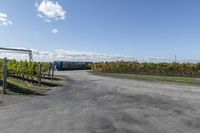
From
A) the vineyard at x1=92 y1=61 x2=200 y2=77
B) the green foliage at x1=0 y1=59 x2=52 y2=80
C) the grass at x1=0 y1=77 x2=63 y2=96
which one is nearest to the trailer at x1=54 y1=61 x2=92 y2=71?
the vineyard at x1=92 y1=61 x2=200 y2=77

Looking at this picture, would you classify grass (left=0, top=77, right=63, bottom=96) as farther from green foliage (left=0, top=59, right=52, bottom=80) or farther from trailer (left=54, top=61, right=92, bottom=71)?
trailer (left=54, top=61, right=92, bottom=71)

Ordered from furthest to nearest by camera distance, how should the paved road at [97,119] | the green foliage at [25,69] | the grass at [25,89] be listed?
the green foliage at [25,69], the grass at [25,89], the paved road at [97,119]

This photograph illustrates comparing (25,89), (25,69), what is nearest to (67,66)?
(25,69)

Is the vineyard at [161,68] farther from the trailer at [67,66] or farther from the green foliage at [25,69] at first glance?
the green foliage at [25,69]

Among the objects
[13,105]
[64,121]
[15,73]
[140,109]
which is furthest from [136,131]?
[15,73]

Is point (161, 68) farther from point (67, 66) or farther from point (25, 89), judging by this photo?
point (67, 66)

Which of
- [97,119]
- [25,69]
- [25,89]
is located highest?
[25,69]

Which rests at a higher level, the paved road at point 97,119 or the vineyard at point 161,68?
the vineyard at point 161,68

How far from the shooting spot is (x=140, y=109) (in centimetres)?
1116

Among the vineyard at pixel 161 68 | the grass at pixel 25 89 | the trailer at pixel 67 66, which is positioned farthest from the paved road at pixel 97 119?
the trailer at pixel 67 66

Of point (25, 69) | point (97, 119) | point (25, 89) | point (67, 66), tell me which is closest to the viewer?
point (97, 119)

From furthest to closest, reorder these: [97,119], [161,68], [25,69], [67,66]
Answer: [67,66], [161,68], [25,69], [97,119]

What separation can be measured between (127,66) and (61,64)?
2722cm

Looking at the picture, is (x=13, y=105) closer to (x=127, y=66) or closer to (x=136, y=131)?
(x=136, y=131)
